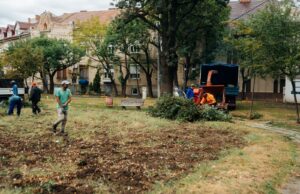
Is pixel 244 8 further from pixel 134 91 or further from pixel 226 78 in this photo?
pixel 226 78

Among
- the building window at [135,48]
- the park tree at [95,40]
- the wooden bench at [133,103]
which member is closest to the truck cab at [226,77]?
the wooden bench at [133,103]

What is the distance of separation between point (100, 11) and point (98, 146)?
51.9 meters

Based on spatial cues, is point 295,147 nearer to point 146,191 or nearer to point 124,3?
point 146,191

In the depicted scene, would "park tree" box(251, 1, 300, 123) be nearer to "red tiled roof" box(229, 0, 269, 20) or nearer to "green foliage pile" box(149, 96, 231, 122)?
"green foliage pile" box(149, 96, 231, 122)

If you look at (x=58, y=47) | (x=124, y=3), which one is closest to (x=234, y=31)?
(x=124, y=3)

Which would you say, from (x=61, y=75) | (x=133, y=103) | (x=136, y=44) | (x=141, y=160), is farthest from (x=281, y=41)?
(x=61, y=75)

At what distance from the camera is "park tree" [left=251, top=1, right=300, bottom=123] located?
69.1 ft

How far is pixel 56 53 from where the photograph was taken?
4759 centimetres

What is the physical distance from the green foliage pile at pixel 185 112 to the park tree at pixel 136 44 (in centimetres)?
1760

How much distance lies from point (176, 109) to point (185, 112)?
2.38 ft

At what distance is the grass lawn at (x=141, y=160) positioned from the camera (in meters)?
Result: 7.88

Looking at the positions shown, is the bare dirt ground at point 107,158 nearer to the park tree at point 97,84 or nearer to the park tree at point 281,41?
the park tree at point 281,41

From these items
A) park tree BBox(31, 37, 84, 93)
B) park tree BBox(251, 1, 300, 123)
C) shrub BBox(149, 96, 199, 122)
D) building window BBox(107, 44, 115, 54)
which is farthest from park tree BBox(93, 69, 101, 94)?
park tree BBox(251, 1, 300, 123)

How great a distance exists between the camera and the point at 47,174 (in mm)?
8484
